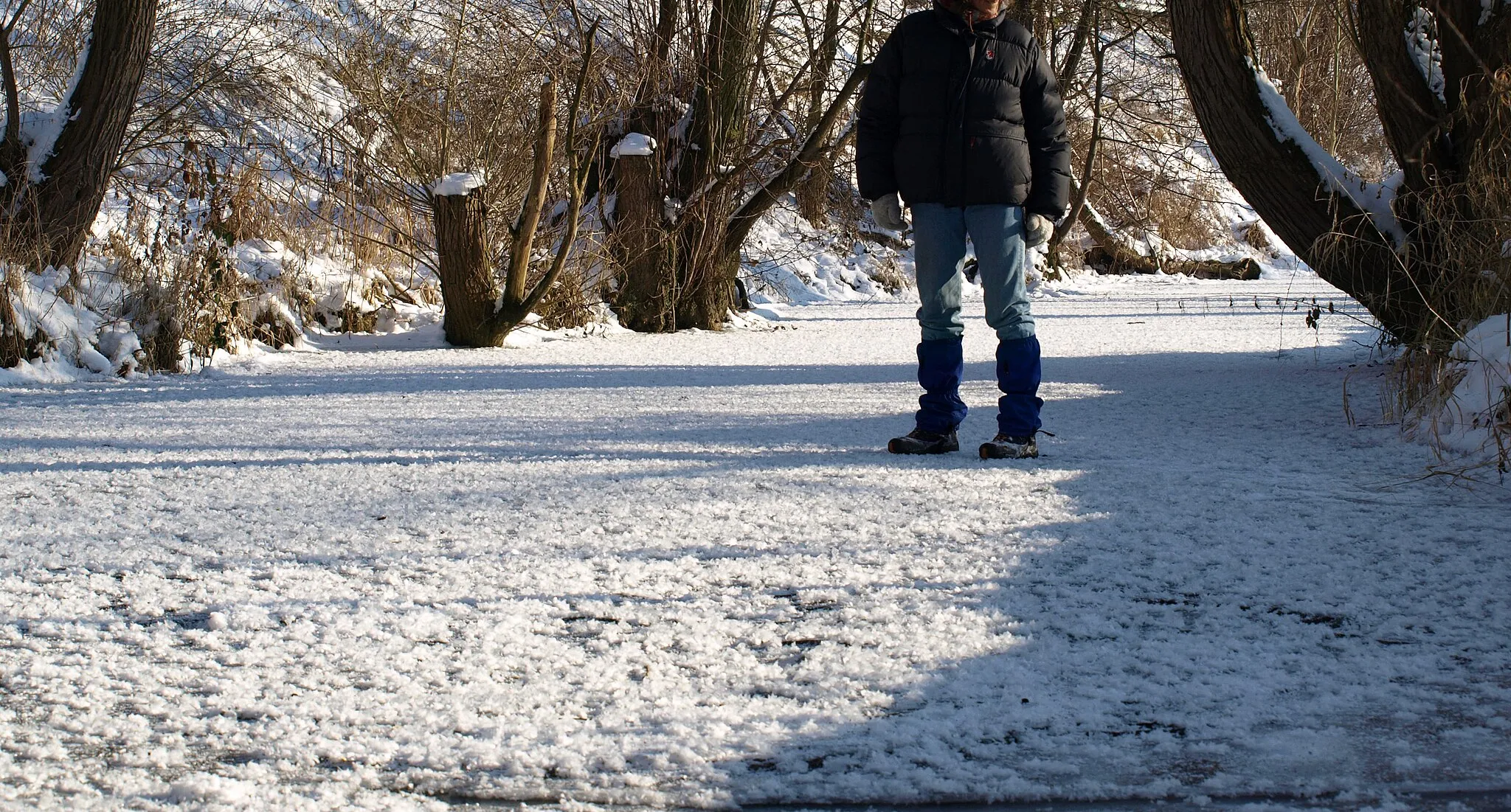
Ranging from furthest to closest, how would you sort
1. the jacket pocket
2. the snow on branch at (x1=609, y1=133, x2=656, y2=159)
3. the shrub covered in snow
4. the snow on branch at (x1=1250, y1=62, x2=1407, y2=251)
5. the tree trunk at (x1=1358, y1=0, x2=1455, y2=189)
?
the snow on branch at (x1=609, y1=133, x2=656, y2=159) < the snow on branch at (x1=1250, y1=62, x2=1407, y2=251) < the tree trunk at (x1=1358, y1=0, x2=1455, y2=189) < the jacket pocket < the shrub covered in snow

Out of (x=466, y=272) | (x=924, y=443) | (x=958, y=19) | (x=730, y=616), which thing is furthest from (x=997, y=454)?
(x=466, y=272)

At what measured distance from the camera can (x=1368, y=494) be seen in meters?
3.31

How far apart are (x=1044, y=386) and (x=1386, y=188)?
179cm

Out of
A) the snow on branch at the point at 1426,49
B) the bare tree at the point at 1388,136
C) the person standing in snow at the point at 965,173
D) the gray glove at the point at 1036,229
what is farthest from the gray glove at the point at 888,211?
the snow on branch at the point at 1426,49

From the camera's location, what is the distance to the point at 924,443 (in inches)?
158

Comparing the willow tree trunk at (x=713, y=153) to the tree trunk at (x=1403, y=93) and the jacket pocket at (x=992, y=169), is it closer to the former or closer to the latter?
the tree trunk at (x=1403, y=93)

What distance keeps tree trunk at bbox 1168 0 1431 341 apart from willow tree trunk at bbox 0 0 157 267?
18.1 ft

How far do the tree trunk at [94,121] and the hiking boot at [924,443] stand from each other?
502 centimetres

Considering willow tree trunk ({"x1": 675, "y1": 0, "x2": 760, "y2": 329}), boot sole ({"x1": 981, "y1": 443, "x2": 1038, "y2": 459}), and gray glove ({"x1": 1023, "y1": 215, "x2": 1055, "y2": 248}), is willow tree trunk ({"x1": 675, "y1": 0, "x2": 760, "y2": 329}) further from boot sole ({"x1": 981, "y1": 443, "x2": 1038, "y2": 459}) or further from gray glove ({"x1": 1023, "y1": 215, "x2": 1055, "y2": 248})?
boot sole ({"x1": 981, "y1": 443, "x2": 1038, "y2": 459})

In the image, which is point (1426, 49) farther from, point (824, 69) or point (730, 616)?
point (824, 69)

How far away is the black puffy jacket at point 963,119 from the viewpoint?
382cm

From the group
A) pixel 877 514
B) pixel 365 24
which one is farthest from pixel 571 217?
pixel 877 514

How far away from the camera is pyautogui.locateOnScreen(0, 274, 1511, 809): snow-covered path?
5.32 ft

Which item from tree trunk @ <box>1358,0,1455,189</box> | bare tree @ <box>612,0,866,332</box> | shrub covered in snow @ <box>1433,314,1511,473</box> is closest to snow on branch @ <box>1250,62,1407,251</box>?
tree trunk @ <box>1358,0,1455,189</box>
